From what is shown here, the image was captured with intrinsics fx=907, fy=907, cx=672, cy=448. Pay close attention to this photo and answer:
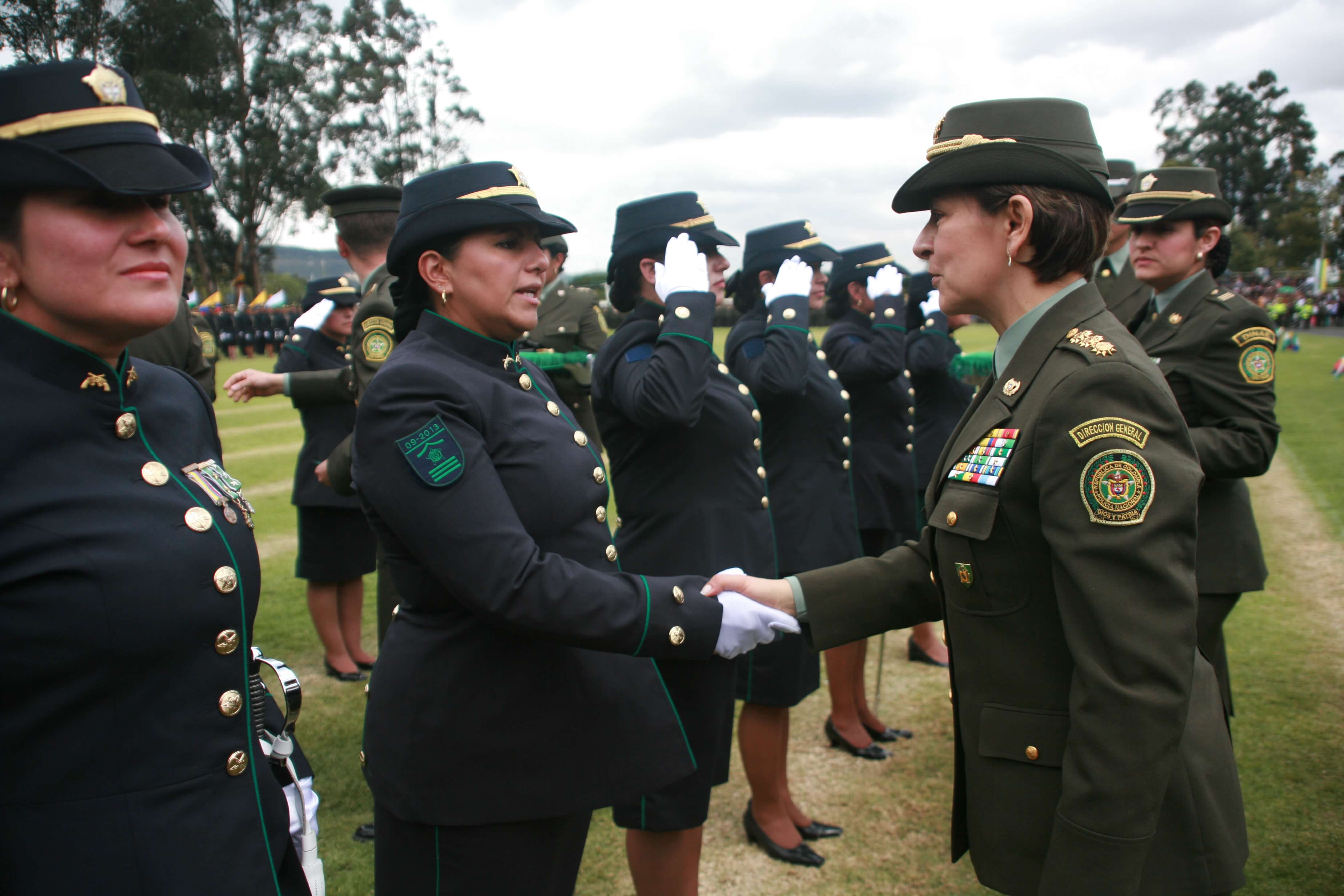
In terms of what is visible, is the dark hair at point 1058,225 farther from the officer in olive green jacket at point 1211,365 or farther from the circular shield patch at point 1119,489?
the officer in olive green jacket at point 1211,365

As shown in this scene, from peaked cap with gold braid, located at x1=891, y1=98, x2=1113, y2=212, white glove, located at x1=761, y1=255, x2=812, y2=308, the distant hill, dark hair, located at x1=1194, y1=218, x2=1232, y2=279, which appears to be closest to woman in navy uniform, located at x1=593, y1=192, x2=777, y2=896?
white glove, located at x1=761, y1=255, x2=812, y2=308

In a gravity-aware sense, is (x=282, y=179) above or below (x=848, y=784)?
above

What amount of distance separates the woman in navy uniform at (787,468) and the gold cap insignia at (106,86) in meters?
2.88

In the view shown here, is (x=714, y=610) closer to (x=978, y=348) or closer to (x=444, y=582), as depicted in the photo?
(x=444, y=582)

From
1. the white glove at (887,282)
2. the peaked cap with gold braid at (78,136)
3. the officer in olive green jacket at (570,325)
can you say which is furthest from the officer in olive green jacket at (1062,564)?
the officer in olive green jacket at (570,325)

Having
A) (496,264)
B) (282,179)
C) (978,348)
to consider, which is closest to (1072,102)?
(496,264)

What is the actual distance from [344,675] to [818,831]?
3.16 metres

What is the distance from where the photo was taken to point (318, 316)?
548 cm

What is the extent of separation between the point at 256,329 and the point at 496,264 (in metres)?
34.8

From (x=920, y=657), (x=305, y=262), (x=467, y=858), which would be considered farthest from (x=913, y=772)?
(x=305, y=262)

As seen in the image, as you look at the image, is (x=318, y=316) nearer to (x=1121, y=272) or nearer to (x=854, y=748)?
(x=854, y=748)

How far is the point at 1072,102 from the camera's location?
75.7 inches

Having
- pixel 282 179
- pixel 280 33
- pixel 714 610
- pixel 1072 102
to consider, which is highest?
pixel 280 33

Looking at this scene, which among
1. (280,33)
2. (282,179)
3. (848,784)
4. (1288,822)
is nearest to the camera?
(1288,822)
